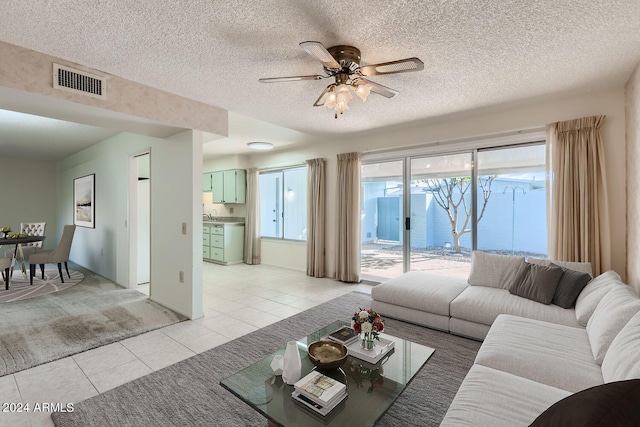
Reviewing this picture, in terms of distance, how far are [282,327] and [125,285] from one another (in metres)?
3.23

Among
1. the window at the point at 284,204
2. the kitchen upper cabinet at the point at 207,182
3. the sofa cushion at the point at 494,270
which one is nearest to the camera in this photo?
the sofa cushion at the point at 494,270

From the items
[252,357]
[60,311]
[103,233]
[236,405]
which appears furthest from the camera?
[103,233]

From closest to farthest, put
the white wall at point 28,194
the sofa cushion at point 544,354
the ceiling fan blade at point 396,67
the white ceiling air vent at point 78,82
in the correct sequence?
the sofa cushion at point 544,354 < the ceiling fan blade at point 396,67 < the white ceiling air vent at point 78,82 < the white wall at point 28,194

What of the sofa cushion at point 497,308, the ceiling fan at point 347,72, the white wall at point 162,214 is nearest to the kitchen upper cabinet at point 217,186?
the white wall at point 162,214

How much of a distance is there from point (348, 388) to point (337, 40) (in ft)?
7.51

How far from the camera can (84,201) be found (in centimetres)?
620

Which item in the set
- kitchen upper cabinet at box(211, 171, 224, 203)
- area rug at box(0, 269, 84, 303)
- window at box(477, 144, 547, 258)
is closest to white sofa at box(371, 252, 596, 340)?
window at box(477, 144, 547, 258)

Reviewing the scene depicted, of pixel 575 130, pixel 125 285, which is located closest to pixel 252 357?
pixel 125 285

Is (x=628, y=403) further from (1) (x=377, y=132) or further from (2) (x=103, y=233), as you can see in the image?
(2) (x=103, y=233)

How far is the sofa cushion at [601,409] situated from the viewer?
0.78 meters

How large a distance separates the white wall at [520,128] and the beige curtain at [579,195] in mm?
114

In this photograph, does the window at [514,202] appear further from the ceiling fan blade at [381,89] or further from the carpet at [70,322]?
the carpet at [70,322]

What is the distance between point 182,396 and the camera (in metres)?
2.06

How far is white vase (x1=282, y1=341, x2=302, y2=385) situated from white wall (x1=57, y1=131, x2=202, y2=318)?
2.31m
